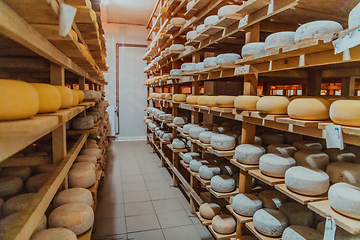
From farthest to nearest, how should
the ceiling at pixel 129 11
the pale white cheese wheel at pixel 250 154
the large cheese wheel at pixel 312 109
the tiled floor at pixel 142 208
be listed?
the ceiling at pixel 129 11 → the tiled floor at pixel 142 208 → the pale white cheese wheel at pixel 250 154 → the large cheese wheel at pixel 312 109

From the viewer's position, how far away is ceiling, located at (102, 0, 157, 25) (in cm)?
555

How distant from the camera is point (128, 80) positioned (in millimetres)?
7324

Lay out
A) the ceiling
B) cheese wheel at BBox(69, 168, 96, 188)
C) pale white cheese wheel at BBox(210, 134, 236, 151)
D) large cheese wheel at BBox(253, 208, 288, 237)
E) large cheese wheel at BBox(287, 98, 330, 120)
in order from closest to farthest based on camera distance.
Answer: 1. large cheese wheel at BBox(287, 98, 330, 120)
2. large cheese wheel at BBox(253, 208, 288, 237)
3. cheese wheel at BBox(69, 168, 96, 188)
4. pale white cheese wheel at BBox(210, 134, 236, 151)
5. the ceiling

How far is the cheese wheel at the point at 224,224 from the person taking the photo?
2105mm

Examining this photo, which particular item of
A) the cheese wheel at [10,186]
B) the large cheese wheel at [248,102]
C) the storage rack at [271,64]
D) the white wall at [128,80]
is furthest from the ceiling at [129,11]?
the cheese wheel at [10,186]

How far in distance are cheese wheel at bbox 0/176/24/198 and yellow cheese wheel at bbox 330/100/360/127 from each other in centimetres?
205

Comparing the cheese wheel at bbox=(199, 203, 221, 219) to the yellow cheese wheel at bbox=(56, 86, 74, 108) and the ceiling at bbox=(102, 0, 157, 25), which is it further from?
the ceiling at bbox=(102, 0, 157, 25)

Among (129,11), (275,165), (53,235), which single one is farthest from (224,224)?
(129,11)

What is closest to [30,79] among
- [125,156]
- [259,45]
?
[259,45]

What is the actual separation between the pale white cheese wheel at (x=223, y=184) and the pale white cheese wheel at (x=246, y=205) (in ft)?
0.76

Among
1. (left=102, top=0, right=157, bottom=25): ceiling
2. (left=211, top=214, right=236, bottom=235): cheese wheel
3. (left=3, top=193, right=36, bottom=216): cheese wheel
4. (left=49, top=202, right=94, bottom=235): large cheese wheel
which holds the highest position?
(left=102, top=0, right=157, bottom=25): ceiling

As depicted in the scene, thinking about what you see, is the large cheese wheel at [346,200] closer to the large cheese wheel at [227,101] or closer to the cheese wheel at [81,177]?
the large cheese wheel at [227,101]

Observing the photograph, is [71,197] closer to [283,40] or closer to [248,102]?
[248,102]

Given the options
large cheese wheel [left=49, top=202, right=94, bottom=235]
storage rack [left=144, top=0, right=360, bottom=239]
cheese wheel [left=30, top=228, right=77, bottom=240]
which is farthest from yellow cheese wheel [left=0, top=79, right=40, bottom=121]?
storage rack [left=144, top=0, right=360, bottom=239]
